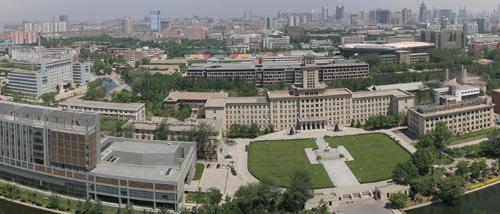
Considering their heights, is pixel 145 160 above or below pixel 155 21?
below

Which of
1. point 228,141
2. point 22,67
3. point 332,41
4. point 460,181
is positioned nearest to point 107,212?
point 228,141

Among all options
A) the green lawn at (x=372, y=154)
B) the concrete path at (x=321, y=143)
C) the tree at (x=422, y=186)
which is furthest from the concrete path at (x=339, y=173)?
the tree at (x=422, y=186)

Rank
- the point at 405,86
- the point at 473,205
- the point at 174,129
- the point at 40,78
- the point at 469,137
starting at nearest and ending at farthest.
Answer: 1. the point at 473,205
2. the point at 174,129
3. the point at 469,137
4. the point at 405,86
5. the point at 40,78

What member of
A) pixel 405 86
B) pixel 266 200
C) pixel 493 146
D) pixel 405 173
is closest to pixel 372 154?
pixel 405 173

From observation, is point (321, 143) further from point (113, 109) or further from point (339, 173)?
point (113, 109)

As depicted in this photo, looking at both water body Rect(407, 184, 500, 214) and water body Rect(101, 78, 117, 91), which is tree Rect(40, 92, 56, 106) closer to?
water body Rect(101, 78, 117, 91)

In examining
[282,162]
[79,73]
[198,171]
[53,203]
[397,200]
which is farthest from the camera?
[79,73]

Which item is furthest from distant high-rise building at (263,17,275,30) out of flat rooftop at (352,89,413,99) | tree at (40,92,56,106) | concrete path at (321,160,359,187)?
concrete path at (321,160,359,187)
